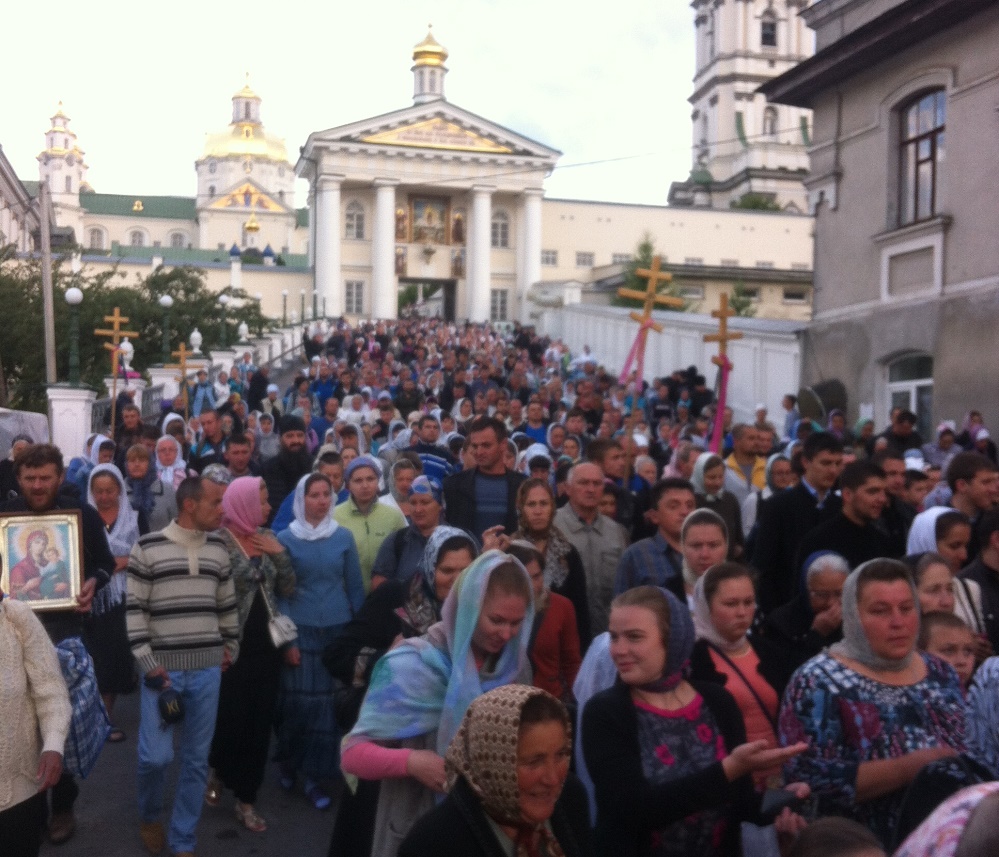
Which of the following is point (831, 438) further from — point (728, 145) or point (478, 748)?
point (728, 145)

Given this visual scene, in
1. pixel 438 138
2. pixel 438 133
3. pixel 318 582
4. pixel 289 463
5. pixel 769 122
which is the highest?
pixel 769 122

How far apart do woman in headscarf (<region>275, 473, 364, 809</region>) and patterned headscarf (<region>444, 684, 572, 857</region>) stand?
390cm

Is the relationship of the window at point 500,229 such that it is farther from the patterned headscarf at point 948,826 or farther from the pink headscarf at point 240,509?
the patterned headscarf at point 948,826

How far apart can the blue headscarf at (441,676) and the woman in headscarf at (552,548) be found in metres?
1.81

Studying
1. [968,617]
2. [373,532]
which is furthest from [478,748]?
[373,532]

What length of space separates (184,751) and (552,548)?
1.97 metres

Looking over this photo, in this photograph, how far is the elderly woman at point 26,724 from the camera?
4359mm

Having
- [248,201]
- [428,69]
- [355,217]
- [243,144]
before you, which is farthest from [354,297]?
[243,144]

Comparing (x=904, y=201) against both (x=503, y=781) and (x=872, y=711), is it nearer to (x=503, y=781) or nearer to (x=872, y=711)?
(x=872, y=711)

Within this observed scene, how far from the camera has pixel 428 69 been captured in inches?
3054

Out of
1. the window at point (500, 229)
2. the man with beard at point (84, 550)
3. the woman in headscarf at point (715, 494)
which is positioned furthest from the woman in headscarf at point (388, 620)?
the window at point (500, 229)

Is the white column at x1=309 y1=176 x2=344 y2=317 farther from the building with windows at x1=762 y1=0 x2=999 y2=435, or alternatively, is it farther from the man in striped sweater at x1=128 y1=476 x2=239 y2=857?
the man in striped sweater at x1=128 y1=476 x2=239 y2=857

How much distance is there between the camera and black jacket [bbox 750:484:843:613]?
6484 millimetres

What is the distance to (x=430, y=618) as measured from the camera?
15.5 feet
